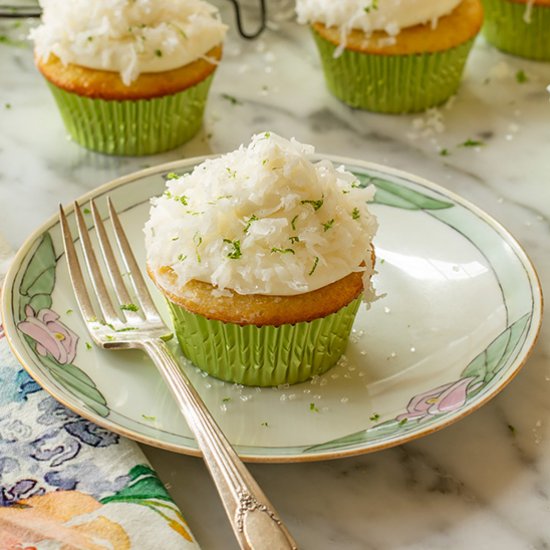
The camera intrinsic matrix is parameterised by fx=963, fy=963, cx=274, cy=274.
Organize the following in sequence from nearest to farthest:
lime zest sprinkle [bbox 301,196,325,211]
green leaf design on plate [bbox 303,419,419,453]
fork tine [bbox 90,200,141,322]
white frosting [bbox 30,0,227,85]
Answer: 1. green leaf design on plate [bbox 303,419,419,453]
2. lime zest sprinkle [bbox 301,196,325,211]
3. fork tine [bbox 90,200,141,322]
4. white frosting [bbox 30,0,227,85]

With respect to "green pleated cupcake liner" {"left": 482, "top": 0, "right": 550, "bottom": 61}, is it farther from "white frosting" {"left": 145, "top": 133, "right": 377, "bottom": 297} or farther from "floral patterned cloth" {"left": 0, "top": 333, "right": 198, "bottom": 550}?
"floral patterned cloth" {"left": 0, "top": 333, "right": 198, "bottom": 550}

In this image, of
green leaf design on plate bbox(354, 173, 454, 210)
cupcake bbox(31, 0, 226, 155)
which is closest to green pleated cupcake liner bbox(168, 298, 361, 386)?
green leaf design on plate bbox(354, 173, 454, 210)

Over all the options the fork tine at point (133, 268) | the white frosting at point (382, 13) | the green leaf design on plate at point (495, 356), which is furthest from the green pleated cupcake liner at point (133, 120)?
the green leaf design on plate at point (495, 356)

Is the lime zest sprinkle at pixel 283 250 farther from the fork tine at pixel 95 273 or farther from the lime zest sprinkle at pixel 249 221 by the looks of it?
the fork tine at pixel 95 273

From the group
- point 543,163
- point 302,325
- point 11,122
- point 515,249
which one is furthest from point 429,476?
point 11,122

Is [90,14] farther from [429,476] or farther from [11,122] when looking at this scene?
[429,476]

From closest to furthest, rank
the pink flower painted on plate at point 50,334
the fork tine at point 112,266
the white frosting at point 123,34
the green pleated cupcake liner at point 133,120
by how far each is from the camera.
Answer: the pink flower painted on plate at point 50,334
the fork tine at point 112,266
the white frosting at point 123,34
the green pleated cupcake liner at point 133,120
